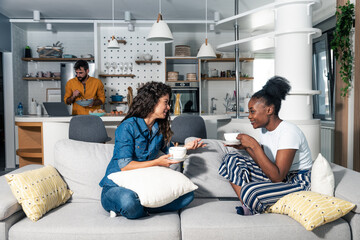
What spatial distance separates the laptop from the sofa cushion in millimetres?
1936

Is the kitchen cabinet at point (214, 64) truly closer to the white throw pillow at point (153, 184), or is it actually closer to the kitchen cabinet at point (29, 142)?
the kitchen cabinet at point (29, 142)

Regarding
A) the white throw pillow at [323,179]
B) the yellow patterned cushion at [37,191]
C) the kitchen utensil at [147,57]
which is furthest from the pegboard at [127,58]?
the white throw pillow at [323,179]

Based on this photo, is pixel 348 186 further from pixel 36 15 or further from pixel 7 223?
pixel 36 15

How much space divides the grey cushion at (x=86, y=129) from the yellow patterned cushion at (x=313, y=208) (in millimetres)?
2034

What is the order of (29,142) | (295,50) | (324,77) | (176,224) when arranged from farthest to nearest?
1. (324,77)
2. (29,142)
3. (295,50)
4. (176,224)

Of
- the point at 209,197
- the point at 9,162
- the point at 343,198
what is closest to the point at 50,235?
the point at 209,197

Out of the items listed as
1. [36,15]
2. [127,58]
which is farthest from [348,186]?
[36,15]

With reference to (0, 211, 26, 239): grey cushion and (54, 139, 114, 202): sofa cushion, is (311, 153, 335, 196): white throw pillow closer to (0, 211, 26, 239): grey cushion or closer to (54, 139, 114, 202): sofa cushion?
(54, 139, 114, 202): sofa cushion

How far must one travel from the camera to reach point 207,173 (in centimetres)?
228

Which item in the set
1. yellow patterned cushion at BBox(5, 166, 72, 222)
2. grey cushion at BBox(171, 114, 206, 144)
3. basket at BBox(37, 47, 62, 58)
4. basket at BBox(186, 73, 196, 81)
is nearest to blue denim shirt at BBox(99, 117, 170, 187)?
yellow patterned cushion at BBox(5, 166, 72, 222)

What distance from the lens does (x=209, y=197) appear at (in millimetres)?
2260

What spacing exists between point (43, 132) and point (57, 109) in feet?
1.12

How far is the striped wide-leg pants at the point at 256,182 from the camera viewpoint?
1.83m

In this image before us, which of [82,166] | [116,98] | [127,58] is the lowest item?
[82,166]
